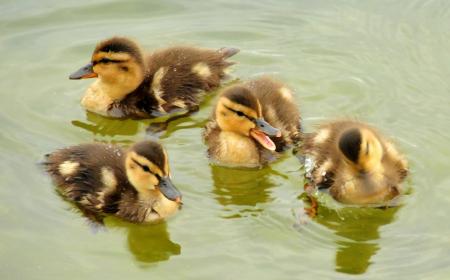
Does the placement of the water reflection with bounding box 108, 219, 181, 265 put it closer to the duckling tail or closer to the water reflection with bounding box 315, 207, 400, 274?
the water reflection with bounding box 315, 207, 400, 274

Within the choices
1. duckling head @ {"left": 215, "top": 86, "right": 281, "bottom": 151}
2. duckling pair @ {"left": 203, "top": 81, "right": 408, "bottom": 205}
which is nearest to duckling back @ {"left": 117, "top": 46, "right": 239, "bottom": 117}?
duckling pair @ {"left": 203, "top": 81, "right": 408, "bottom": 205}

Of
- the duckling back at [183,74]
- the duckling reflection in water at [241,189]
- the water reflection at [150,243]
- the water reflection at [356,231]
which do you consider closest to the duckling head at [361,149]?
the water reflection at [356,231]

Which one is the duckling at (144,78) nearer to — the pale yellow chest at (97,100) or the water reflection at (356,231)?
the pale yellow chest at (97,100)

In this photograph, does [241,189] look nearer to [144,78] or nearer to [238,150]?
[238,150]

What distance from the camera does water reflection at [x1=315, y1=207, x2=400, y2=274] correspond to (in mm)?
4797

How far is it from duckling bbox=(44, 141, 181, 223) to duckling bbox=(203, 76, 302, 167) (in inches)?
23.1

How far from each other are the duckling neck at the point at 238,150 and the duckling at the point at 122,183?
1.80ft

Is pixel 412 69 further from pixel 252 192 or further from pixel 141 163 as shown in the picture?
pixel 141 163

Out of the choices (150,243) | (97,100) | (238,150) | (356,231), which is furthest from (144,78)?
(356,231)

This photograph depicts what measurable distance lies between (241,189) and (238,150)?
0.26m

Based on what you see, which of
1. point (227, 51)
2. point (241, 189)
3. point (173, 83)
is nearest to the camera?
point (241, 189)

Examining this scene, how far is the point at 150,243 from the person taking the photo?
5000mm

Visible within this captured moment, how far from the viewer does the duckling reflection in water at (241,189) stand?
5219 millimetres

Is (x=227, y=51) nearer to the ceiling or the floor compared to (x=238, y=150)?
nearer to the ceiling
